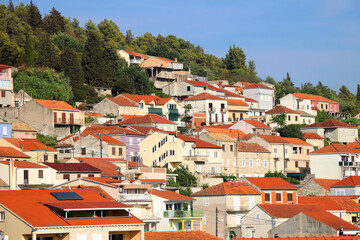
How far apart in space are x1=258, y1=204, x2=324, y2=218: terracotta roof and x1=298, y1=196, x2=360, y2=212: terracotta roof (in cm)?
295

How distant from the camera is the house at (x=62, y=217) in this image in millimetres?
40469

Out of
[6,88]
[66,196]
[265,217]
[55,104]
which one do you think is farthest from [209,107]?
[66,196]

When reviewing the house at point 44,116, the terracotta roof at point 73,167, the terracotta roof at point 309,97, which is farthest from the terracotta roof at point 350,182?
the terracotta roof at point 309,97

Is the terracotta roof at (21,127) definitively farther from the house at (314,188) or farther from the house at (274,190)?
the house at (314,188)

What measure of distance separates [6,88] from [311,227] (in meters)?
44.3

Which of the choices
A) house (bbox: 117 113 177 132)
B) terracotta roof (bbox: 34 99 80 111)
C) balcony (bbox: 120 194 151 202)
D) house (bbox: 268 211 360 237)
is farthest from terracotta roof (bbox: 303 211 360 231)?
terracotta roof (bbox: 34 99 80 111)

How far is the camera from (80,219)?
42438 mm

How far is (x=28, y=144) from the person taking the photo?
237 feet

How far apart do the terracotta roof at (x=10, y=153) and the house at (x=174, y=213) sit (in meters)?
13.2

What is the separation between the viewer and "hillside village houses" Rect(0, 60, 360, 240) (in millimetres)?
44844

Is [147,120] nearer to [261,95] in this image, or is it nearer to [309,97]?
[261,95]

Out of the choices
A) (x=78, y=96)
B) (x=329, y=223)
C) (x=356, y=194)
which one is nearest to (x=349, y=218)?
(x=356, y=194)

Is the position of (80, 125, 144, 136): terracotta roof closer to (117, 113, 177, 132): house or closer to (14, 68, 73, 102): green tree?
(117, 113, 177, 132): house

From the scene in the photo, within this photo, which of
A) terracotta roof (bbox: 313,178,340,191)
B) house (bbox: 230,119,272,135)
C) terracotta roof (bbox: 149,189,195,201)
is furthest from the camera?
house (bbox: 230,119,272,135)
